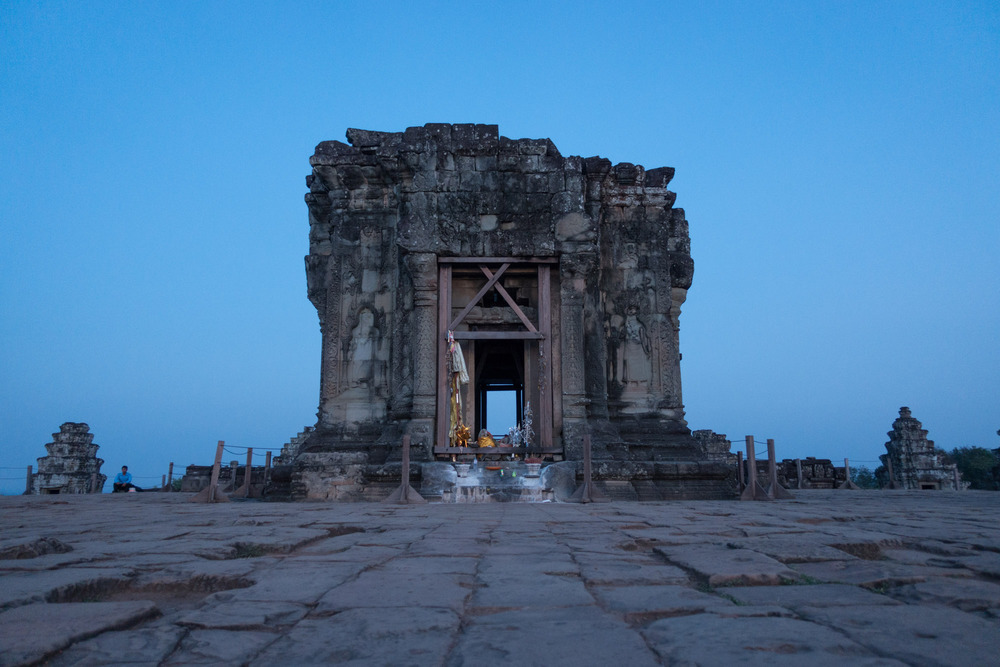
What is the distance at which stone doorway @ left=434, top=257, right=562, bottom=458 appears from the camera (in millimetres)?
11672

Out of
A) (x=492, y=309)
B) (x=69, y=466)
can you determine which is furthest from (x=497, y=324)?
(x=69, y=466)

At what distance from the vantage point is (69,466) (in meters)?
20.5

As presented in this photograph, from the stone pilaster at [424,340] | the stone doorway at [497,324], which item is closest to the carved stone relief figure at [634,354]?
the stone doorway at [497,324]

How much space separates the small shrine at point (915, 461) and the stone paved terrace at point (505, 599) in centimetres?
1974

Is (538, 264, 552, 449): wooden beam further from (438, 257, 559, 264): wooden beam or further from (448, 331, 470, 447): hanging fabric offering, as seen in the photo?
(448, 331, 470, 447): hanging fabric offering

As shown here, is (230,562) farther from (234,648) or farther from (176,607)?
(234,648)

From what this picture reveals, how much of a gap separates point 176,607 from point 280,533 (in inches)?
87.5

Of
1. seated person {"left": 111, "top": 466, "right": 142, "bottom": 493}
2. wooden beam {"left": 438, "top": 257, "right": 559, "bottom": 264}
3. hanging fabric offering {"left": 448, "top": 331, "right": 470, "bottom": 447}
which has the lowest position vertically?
seated person {"left": 111, "top": 466, "right": 142, "bottom": 493}

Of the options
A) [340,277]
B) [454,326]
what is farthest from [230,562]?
[340,277]

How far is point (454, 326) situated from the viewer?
12.0m

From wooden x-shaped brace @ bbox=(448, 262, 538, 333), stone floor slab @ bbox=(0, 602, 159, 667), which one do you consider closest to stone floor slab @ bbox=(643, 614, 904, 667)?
stone floor slab @ bbox=(0, 602, 159, 667)

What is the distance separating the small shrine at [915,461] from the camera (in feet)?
69.8

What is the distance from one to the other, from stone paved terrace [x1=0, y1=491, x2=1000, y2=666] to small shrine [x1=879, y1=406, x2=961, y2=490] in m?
19.7

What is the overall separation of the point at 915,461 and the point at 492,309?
16.7 metres
